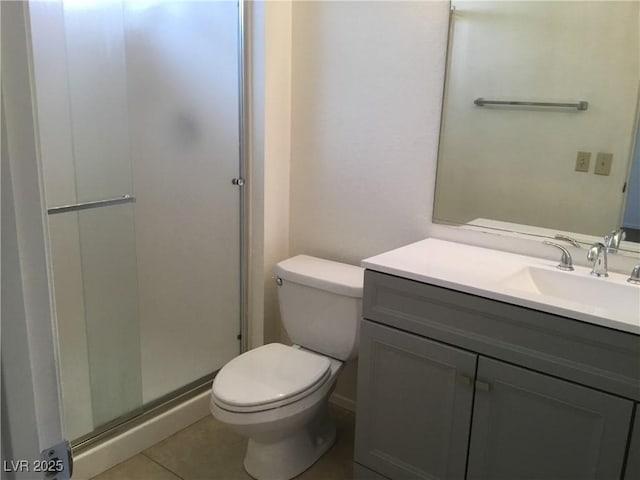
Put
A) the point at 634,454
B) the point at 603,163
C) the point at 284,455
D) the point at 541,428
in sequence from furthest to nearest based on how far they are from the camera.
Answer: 1. the point at 284,455
2. the point at 603,163
3. the point at 541,428
4. the point at 634,454

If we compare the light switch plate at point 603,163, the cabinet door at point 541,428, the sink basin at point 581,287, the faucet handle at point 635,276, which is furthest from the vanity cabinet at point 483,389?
the light switch plate at point 603,163

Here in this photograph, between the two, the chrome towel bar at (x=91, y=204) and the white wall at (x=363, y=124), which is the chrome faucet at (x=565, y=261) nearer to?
the white wall at (x=363, y=124)

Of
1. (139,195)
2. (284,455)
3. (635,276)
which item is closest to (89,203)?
(139,195)

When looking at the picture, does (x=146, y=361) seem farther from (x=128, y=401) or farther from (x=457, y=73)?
(x=457, y=73)

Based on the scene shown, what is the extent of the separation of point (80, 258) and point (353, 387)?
50.5 inches

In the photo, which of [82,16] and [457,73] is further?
[457,73]

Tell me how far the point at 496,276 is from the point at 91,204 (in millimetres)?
1416

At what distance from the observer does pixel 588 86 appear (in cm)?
178

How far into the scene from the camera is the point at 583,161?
183 centimetres

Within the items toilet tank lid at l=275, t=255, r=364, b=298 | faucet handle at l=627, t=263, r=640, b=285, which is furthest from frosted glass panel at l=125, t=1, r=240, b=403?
faucet handle at l=627, t=263, r=640, b=285

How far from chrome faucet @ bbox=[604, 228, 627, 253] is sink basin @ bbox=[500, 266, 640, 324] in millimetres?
81

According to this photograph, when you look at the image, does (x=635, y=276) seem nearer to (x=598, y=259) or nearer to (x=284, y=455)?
(x=598, y=259)

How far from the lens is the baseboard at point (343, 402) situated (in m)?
2.53

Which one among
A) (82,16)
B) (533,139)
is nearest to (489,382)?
(533,139)
